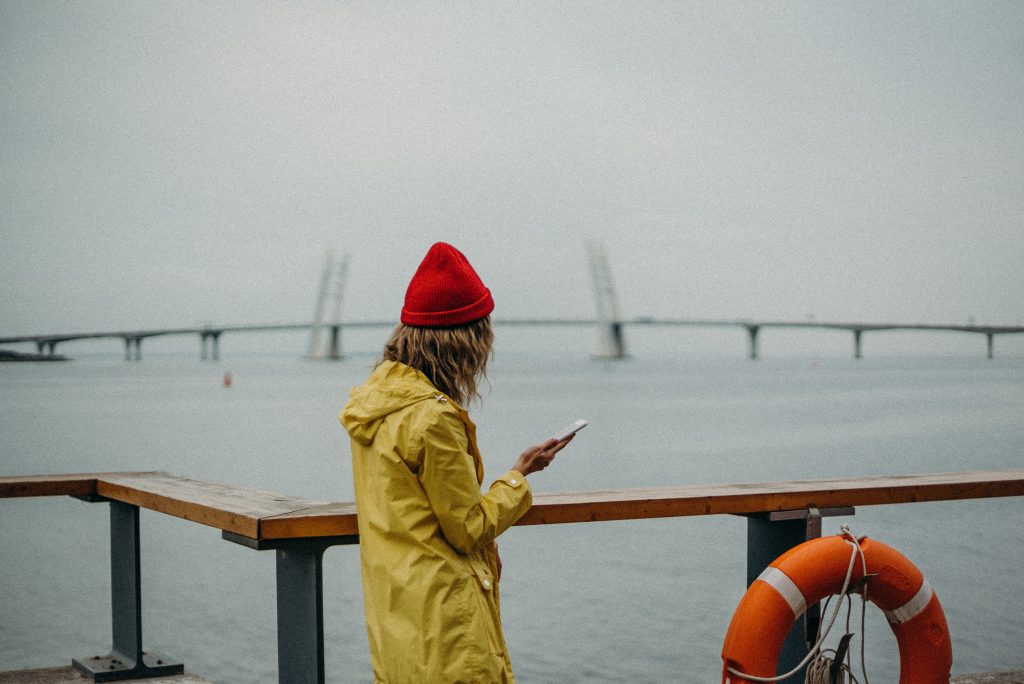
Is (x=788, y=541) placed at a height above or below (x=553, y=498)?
below

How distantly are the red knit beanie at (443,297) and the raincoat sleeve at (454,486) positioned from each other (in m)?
0.18

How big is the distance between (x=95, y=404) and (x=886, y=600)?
1676 inches

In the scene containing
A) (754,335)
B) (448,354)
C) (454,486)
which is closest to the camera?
(454,486)

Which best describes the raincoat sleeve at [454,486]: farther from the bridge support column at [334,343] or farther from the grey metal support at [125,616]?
the bridge support column at [334,343]

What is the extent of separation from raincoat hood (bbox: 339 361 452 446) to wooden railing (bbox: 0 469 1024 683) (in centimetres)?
33

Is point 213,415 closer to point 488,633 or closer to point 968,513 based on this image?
point 968,513

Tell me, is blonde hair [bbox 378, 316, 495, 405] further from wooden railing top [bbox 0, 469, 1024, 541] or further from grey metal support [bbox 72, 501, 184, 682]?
grey metal support [bbox 72, 501, 184, 682]

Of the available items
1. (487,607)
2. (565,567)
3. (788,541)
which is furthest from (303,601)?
(565,567)

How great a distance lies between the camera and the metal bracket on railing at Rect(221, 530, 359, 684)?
1828mm

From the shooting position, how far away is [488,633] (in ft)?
4.95

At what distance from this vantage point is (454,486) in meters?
1.46

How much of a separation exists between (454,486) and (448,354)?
223mm

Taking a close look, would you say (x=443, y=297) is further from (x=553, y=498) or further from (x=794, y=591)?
(x=794, y=591)

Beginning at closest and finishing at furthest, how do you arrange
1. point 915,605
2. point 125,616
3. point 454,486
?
point 454,486, point 915,605, point 125,616
